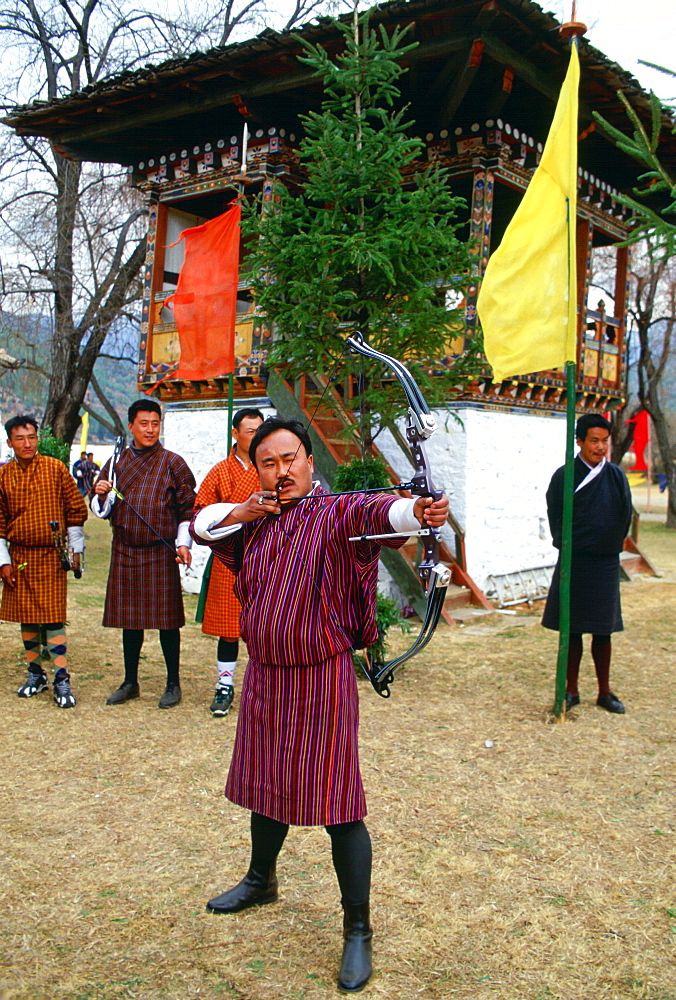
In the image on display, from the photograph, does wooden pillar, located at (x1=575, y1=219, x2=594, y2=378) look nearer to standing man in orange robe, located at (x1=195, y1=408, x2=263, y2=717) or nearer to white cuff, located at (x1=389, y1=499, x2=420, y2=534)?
standing man in orange robe, located at (x1=195, y1=408, x2=263, y2=717)

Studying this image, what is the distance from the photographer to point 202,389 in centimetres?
1033

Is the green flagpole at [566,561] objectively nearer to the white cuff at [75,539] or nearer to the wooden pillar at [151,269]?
the white cuff at [75,539]

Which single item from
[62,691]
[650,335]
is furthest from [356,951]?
[650,335]

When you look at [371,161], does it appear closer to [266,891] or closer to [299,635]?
[299,635]

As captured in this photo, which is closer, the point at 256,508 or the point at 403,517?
the point at 403,517

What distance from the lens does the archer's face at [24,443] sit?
5.30 metres

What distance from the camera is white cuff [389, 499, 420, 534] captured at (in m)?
2.21

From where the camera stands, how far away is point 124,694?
18.0ft

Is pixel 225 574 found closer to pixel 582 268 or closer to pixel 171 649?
pixel 171 649

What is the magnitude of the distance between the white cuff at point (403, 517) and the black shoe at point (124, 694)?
149 inches

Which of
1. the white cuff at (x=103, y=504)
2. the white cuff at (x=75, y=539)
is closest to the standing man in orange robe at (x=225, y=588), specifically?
the white cuff at (x=103, y=504)

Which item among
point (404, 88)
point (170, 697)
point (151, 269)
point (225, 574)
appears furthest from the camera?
point (151, 269)

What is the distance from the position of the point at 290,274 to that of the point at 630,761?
155 inches

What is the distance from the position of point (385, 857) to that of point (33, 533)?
3.24 meters
